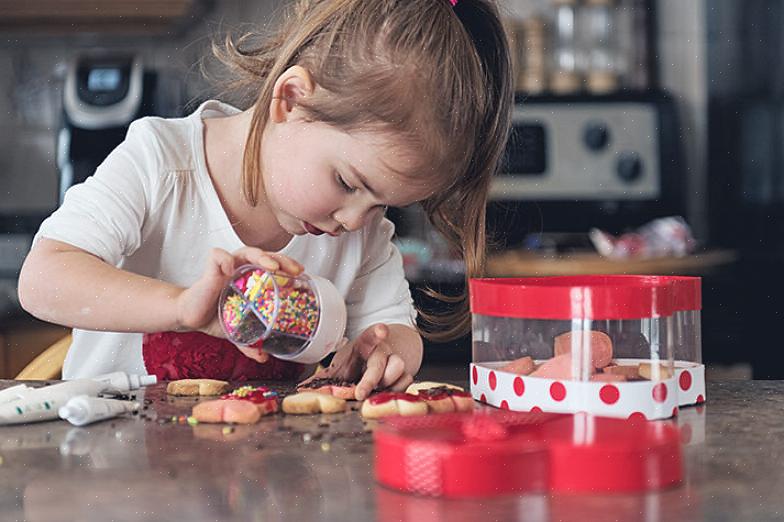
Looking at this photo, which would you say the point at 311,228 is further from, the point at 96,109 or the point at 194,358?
the point at 96,109

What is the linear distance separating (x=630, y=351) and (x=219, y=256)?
384 mm

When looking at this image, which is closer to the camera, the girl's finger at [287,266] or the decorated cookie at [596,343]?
the decorated cookie at [596,343]

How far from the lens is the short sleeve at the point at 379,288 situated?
4.58 feet

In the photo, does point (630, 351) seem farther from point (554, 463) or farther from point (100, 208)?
point (100, 208)

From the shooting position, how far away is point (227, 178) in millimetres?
1400

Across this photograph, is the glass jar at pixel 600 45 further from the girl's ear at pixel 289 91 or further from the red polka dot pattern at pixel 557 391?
the red polka dot pattern at pixel 557 391

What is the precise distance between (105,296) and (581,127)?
1.97 metres

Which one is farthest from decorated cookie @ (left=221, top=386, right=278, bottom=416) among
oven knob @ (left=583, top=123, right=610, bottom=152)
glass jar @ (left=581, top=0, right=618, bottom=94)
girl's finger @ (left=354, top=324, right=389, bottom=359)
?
glass jar @ (left=581, top=0, right=618, bottom=94)

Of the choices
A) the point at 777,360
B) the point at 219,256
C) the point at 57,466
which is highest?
the point at 219,256

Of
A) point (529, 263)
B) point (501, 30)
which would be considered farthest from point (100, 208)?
point (529, 263)

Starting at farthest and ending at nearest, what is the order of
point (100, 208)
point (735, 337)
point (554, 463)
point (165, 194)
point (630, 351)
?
1. point (735, 337)
2. point (165, 194)
3. point (100, 208)
4. point (630, 351)
5. point (554, 463)

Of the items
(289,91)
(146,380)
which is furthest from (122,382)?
(289,91)

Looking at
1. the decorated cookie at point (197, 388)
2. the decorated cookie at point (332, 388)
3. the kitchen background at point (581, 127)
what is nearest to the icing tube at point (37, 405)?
the decorated cookie at point (197, 388)

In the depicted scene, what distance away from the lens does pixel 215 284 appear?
102 centimetres
